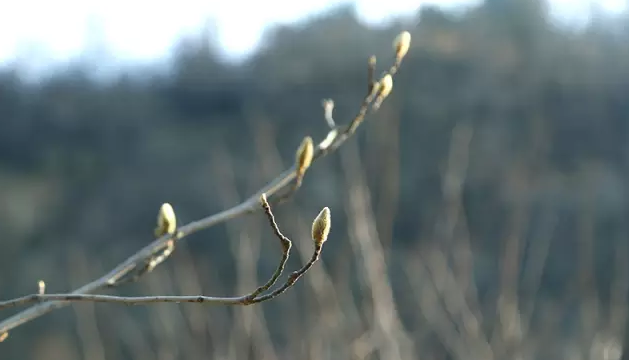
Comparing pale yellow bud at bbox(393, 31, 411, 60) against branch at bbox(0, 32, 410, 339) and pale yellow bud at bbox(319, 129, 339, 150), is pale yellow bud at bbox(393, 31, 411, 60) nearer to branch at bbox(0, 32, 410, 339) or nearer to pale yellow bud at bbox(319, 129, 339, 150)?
branch at bbox(0, 32, 410, 339)

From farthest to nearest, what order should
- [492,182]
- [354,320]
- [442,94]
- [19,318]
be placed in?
[442,94] → [492,182] → [354,320] → [19,318]

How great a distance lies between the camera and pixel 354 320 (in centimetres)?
302

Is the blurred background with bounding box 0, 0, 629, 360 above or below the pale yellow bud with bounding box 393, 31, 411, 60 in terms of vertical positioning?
below

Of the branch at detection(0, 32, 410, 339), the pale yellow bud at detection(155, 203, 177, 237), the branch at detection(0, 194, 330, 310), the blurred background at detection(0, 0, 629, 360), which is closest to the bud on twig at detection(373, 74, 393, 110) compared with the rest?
the branch at detection(0, 32, 410, 339)

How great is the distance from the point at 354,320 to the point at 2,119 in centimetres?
1275

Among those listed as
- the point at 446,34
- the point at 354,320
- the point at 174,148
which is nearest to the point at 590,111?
the point at 446,34

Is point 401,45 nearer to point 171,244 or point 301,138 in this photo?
point 171,244

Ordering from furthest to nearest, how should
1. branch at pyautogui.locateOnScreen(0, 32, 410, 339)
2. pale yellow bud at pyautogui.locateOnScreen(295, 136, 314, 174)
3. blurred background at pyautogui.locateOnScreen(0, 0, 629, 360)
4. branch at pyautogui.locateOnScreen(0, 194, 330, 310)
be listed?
blurred background at pyautogui.locateOnScreen(0, 0, 629, 360)
pale yellow bud at pyautogui.locateOnScreen(295, 136, 314, 174)
branch at pyautogui.locateOnScreen(0, 32, 410, 339)
branch at pyautogui.locateOnScreen(0, 194, 330, 310)

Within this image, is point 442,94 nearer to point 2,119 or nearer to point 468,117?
point 468,117

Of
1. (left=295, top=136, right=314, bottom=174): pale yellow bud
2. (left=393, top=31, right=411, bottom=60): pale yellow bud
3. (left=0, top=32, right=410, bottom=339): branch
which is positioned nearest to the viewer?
(left=0, top=32, right=410, bottom=339): branch

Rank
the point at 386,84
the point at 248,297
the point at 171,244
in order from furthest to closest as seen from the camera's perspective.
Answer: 1. the point at 386,84
2. the point at 171,244
3. the point at 248,297

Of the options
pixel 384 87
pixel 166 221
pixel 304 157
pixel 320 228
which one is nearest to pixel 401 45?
pixel 384 87

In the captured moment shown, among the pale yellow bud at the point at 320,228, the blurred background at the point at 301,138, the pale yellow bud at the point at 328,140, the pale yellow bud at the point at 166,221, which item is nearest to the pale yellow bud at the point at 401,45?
the pale yellow bud at the point at 328,140

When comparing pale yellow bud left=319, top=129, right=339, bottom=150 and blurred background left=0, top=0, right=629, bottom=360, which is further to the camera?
→ blurred background left=0, top=0, right=629, bottom=360
